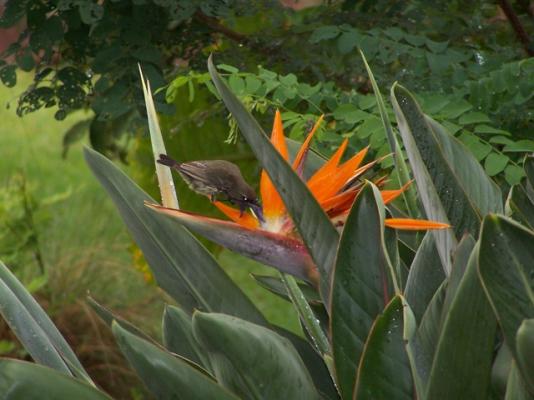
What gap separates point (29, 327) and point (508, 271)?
0.67 meters

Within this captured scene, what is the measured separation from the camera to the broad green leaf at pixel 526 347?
1.13 m

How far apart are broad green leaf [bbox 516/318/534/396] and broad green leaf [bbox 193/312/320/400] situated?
11.5 inches

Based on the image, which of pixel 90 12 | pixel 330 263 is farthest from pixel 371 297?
pixel 90 12

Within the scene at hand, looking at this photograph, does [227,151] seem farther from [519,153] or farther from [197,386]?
[197,386]

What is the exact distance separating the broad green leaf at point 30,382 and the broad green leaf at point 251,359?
173 mm

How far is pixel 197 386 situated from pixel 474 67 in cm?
155

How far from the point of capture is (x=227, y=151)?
12.8ft

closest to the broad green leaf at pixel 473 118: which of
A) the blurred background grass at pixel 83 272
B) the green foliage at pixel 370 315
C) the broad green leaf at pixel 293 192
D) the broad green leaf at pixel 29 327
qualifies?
the green foliage at pixel 370 315

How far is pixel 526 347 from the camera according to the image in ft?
3.76

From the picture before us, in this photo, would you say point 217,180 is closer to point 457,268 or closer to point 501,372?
point 457,268

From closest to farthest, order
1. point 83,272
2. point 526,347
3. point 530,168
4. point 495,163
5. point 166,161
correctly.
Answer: point 526,347 → point 166,161 → point 530,168 → point 495,163 → point 83,272

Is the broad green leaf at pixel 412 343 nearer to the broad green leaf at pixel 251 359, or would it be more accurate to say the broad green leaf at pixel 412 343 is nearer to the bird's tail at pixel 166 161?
the broad green leaf at pixel 251 359

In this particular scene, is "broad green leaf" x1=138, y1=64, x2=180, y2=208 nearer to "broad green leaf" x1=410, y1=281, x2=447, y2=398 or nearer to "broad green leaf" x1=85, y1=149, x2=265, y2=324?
"broad green leaf" x1=85, y1=149, x2=265, y2=324

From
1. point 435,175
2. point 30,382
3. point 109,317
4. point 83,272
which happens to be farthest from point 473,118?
point 83,272
